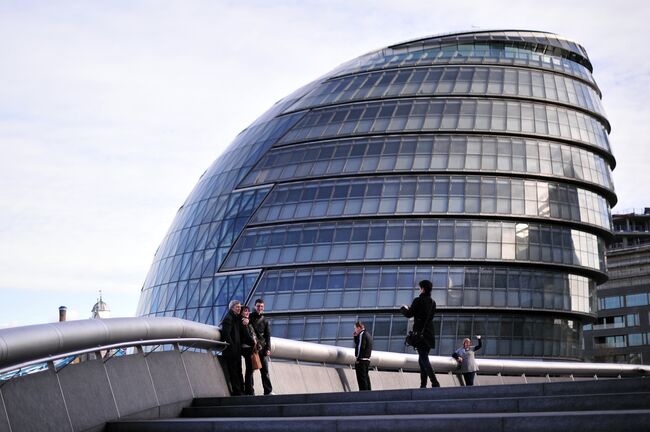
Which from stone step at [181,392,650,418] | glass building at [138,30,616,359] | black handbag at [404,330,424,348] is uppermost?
glass building at [138,30,616,359]

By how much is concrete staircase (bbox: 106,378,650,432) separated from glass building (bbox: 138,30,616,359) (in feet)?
139

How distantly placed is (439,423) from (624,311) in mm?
112225

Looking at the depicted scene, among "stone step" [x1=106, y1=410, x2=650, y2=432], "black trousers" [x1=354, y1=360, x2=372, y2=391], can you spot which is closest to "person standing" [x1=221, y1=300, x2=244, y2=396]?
"black trousers" [x1=354, y1=360, x2=372, y2=391]

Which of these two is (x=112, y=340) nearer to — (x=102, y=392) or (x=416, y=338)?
(x=102, y=392)

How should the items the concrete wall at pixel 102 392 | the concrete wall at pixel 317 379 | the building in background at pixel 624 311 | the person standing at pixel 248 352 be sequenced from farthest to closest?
the building in background at pixel 624 311 → the concrete wall at pixel 317 379 → the person standing at pixel 248 352 → the concrete wall at pixel 102 392

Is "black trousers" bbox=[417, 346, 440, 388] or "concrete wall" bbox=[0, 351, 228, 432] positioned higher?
"black trousers" bbox=[417, 346, 440, 388]

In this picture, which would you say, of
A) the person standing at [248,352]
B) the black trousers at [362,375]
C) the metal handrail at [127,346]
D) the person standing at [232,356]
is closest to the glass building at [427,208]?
the black trousers at [362,375]

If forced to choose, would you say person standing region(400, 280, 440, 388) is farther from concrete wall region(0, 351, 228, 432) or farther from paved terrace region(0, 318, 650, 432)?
concrete wall region(0, 351, 228, 432)

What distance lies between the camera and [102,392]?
46.1 feet

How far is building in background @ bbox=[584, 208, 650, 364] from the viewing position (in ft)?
387

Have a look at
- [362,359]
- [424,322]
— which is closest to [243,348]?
[424,322]

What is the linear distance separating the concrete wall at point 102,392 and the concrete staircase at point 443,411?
359 mm

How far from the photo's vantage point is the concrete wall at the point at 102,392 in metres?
12.3

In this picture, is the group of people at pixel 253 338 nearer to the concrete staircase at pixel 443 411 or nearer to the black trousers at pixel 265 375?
the black trousers at pixel 265 375
